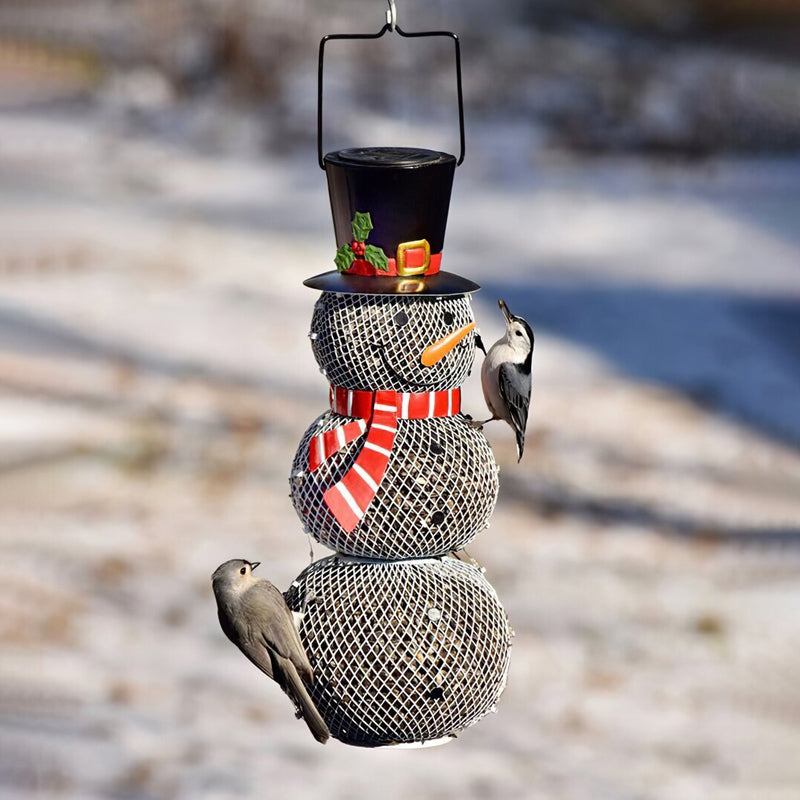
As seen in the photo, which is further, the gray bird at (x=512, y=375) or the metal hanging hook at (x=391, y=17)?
the gray bird at (x=512, y=375)

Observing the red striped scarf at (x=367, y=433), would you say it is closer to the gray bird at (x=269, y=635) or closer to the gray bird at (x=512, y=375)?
the gray bird at (x=512, y=375)

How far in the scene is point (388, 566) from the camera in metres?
2.38

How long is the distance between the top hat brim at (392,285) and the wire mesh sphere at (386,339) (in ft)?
0.09

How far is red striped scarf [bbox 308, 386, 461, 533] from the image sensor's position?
7.57 ft

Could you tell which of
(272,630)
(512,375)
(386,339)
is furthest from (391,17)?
(272,630)

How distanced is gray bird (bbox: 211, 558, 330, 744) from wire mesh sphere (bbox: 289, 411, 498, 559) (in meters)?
0.15

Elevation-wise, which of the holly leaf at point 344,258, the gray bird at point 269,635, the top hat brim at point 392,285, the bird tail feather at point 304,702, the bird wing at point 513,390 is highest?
the holly leaf at point 344,258

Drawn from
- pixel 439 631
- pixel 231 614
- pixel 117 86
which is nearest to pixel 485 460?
pixel 439 631

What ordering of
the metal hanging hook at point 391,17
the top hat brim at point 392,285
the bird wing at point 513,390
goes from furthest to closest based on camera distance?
the bird wing at point 513,390, the top hat brim at point 392,285, the metal hanging hook at point 391,17

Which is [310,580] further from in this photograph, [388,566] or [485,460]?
[485,460]

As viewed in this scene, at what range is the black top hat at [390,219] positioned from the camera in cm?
226

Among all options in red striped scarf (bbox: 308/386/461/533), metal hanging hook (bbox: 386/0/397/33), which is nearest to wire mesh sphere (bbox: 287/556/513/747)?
red striped scarf (bbox: 308/386/461/533)

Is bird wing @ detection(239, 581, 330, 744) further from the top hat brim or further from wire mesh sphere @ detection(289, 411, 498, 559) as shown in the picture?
the top hat brim

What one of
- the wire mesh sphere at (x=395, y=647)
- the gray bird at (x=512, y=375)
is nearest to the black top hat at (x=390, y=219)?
the gray bird at (x=512, y=375)
